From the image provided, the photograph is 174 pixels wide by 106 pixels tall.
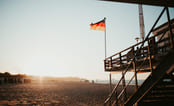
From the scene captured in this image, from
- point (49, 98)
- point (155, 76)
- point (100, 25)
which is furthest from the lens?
point (49, 98)

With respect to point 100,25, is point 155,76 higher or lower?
lower

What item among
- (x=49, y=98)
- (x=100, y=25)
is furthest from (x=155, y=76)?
(x=49, y=98)

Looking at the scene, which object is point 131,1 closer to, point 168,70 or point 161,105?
point 168,70

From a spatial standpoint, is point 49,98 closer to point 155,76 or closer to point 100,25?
point 100,25

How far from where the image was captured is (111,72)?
36.9 ft

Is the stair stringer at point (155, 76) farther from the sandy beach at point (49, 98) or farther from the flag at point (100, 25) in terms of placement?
the flag at point (100, 25)

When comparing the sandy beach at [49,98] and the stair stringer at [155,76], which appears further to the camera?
the sandy beach at [49,98]

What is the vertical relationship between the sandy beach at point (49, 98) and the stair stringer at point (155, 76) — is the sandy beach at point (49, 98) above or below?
below

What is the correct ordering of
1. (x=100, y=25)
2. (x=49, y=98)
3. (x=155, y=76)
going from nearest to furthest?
(x=155, y=76), (x=100, y=25), (x=49, y=98)

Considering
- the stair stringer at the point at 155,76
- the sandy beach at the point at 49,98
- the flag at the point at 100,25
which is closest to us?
the stair stringer at the point at 155,76

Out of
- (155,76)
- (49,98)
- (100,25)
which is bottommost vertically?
(49,98)

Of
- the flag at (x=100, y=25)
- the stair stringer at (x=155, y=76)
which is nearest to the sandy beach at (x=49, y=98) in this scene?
the stair stringer at (x=155, y=76)

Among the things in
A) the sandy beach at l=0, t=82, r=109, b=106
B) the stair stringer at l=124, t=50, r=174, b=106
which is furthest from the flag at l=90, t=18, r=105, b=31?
the stair stringer at l=124, t=50, r=174, b=106

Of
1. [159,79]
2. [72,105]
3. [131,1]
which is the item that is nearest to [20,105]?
[72,105]
